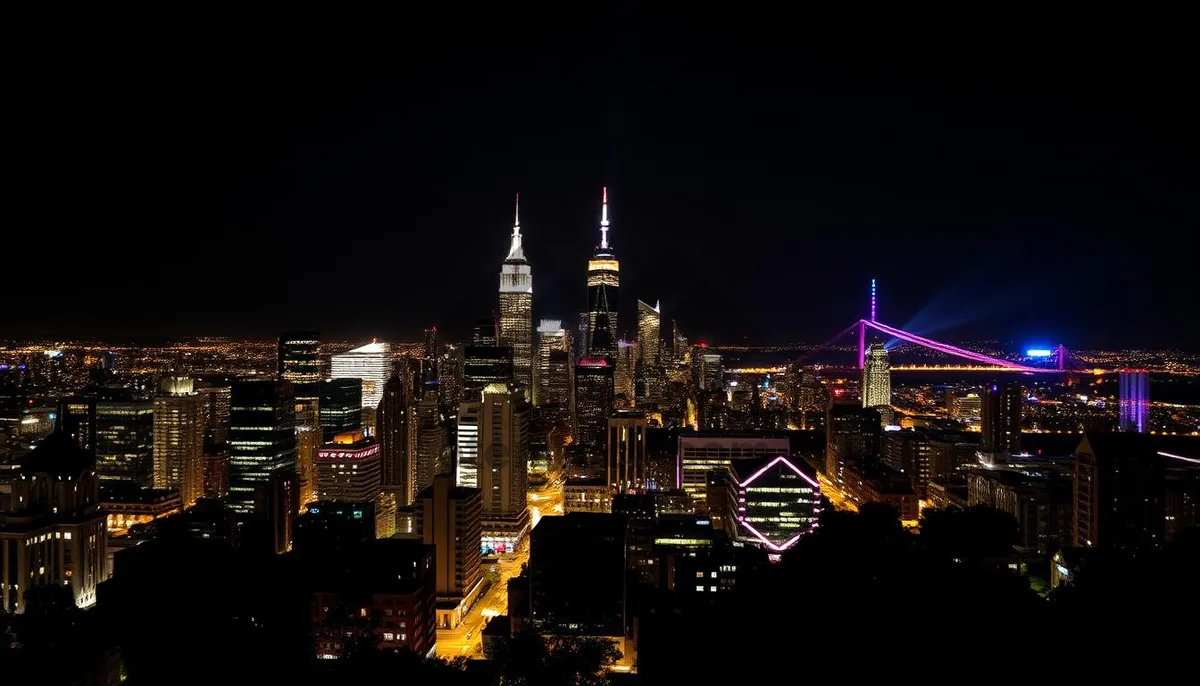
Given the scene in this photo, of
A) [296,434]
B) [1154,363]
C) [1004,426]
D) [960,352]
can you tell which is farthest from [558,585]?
[960,352]

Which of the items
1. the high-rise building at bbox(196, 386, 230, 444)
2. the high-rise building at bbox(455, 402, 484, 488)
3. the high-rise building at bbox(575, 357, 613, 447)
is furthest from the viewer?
the high-rise building at bbox(575, 357, 613, 447)

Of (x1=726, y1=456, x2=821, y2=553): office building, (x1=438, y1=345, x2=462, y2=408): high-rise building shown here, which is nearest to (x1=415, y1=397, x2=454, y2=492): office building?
(x1=438, y1=345, x2=462, y2=408): high-rise building

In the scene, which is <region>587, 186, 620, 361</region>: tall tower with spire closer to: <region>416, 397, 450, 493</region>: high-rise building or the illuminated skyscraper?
the illuminated skyscraper

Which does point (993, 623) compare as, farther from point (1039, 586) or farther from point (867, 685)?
point (1039, 586)

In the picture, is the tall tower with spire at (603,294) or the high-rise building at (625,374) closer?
the high-rise building at (625,374)

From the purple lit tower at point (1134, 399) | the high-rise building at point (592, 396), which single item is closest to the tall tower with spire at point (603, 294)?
the high-rise building at point (592, 396)

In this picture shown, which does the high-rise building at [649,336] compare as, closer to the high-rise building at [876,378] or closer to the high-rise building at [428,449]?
the high-rise building at [876,378]
